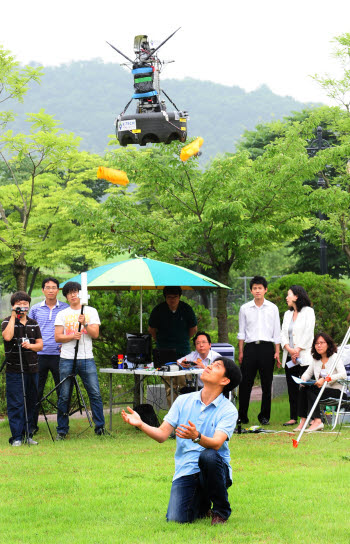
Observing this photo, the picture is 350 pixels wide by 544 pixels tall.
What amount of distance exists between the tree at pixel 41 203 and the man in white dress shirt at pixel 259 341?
484 inches

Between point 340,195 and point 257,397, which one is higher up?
point 340,195

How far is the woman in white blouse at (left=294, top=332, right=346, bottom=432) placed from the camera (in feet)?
30.4

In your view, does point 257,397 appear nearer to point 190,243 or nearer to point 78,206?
point 190,243

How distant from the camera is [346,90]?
22594 mm

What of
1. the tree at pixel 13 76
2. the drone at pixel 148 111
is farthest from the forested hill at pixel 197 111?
the drone at pixel 148 111

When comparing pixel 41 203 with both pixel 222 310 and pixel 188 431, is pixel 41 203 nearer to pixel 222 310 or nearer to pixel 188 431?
pixel 222 310

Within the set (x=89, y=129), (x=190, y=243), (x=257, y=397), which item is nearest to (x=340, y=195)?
(x=190, y=243)

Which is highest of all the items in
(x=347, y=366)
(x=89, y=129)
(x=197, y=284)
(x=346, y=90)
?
(x=89, y=129)

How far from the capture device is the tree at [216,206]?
1279cm

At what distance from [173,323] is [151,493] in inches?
168

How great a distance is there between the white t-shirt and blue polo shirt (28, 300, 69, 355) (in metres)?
0.40

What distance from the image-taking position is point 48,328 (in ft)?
30.6

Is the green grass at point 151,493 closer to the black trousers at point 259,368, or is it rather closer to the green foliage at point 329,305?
the black trousers at point 259,368

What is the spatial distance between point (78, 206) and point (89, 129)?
562ft
